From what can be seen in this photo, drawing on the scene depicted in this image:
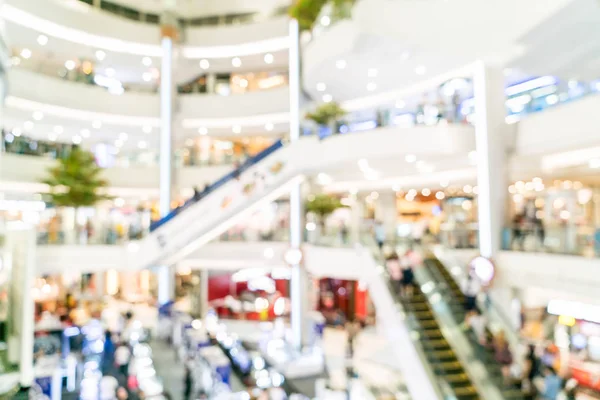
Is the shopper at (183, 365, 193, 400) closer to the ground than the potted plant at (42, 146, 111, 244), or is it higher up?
closer to the ground

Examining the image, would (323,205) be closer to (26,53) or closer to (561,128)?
(561,128)

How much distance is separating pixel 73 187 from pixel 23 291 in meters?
7.25

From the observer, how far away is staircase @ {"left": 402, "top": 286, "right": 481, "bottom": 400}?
841 cm

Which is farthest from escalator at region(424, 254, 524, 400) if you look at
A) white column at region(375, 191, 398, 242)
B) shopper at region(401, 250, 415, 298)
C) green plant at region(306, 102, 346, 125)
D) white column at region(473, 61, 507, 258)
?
white column at region(375, 191, 398, 242)

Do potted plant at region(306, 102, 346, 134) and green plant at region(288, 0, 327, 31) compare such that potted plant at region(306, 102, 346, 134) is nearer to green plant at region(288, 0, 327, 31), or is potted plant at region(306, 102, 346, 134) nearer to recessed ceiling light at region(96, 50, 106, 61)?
green plant at region(288, 0, 327, 31)

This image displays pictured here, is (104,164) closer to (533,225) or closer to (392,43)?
(392,43)

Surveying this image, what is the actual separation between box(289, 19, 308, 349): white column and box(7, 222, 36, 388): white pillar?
9409 millimetres

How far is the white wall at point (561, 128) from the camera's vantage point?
371 inches

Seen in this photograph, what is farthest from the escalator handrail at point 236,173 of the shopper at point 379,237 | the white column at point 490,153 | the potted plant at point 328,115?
the white column at point 490,153

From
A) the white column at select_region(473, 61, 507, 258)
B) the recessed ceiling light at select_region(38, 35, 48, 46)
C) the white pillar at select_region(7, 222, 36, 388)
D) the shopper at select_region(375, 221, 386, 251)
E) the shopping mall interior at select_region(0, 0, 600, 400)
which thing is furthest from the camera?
the recessed ceiling light at select_region(38, 35, 48, 46)

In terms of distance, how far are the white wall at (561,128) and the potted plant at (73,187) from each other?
1269cm

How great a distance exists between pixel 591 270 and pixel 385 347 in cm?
885

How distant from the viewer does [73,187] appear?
53.1ft

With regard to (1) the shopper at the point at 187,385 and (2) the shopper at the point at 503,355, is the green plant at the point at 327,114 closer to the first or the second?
(1) the shopper at the point at 187,385
